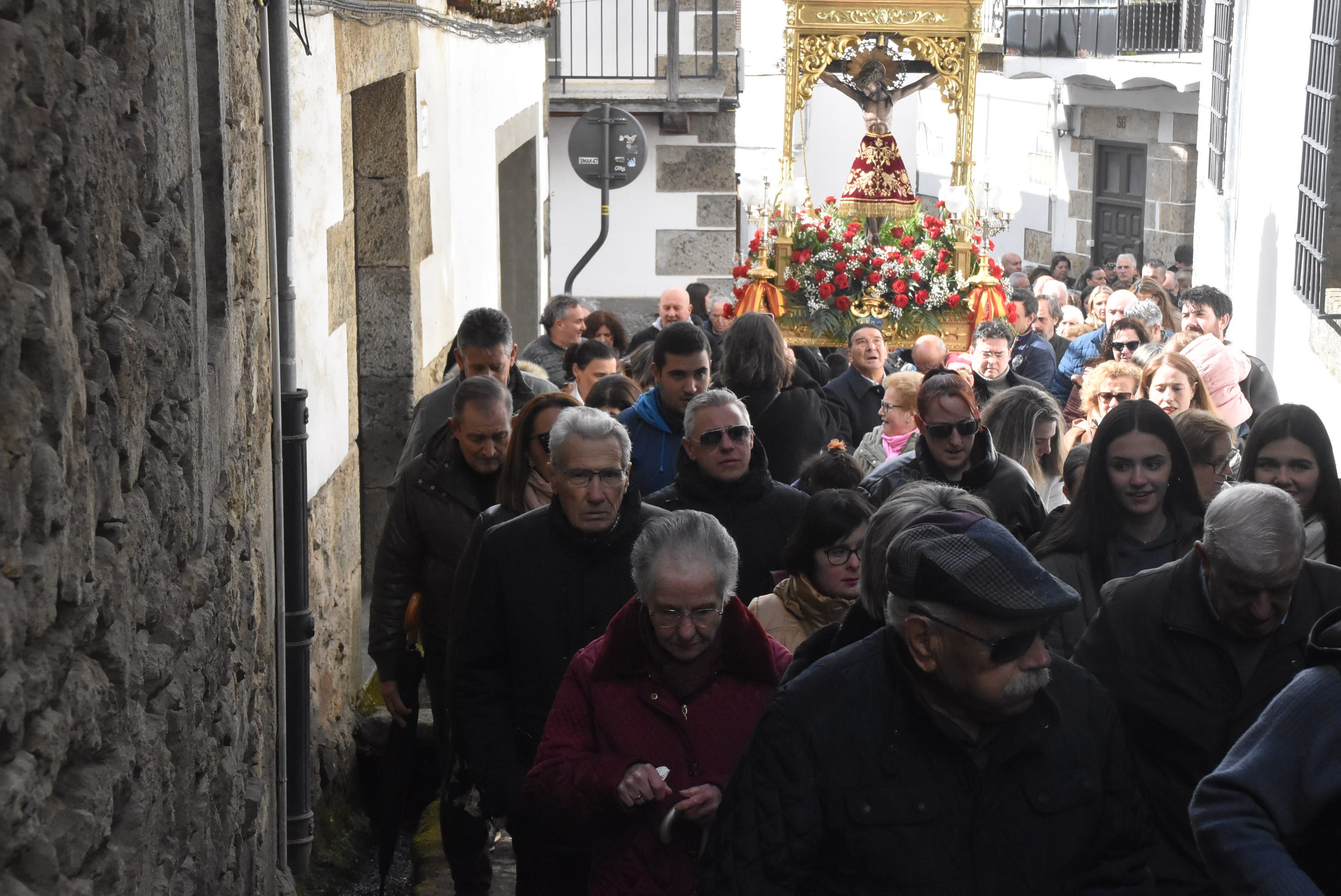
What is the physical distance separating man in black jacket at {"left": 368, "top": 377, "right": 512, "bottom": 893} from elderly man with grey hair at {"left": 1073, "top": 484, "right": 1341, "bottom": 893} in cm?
207

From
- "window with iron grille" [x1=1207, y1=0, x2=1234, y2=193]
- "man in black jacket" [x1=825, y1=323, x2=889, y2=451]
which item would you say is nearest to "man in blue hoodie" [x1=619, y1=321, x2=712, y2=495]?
"man in black jacket" [x1=825, y1=323, x2=889, y2=451]

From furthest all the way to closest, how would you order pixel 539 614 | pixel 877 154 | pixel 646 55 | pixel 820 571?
1. pixel 646 55
2. pixel 877 154
3. pixel 820 571
4. pixel 539 614

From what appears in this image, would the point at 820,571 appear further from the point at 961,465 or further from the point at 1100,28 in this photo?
the point at 1100,28

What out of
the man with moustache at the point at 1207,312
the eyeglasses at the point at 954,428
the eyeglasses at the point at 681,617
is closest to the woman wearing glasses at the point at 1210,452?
the eyeglasses at the point at 954,428

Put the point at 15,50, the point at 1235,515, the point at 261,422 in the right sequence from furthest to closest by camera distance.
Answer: the point at 261,422, the point at 1235,515, the point at 15,50

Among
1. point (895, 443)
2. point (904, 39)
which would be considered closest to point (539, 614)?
point (895, 443)

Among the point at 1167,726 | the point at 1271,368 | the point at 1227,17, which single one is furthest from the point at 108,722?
the point at 1227,17

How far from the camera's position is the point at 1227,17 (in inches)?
525

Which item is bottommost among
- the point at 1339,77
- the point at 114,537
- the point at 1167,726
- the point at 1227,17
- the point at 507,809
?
the point at 507,809

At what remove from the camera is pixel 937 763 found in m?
2.36

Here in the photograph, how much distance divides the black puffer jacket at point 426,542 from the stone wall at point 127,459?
2.74ft

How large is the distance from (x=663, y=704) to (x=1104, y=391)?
3.59m

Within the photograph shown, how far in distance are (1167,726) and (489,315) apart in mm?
3331

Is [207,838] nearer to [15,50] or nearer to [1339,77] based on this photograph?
[15,50]
